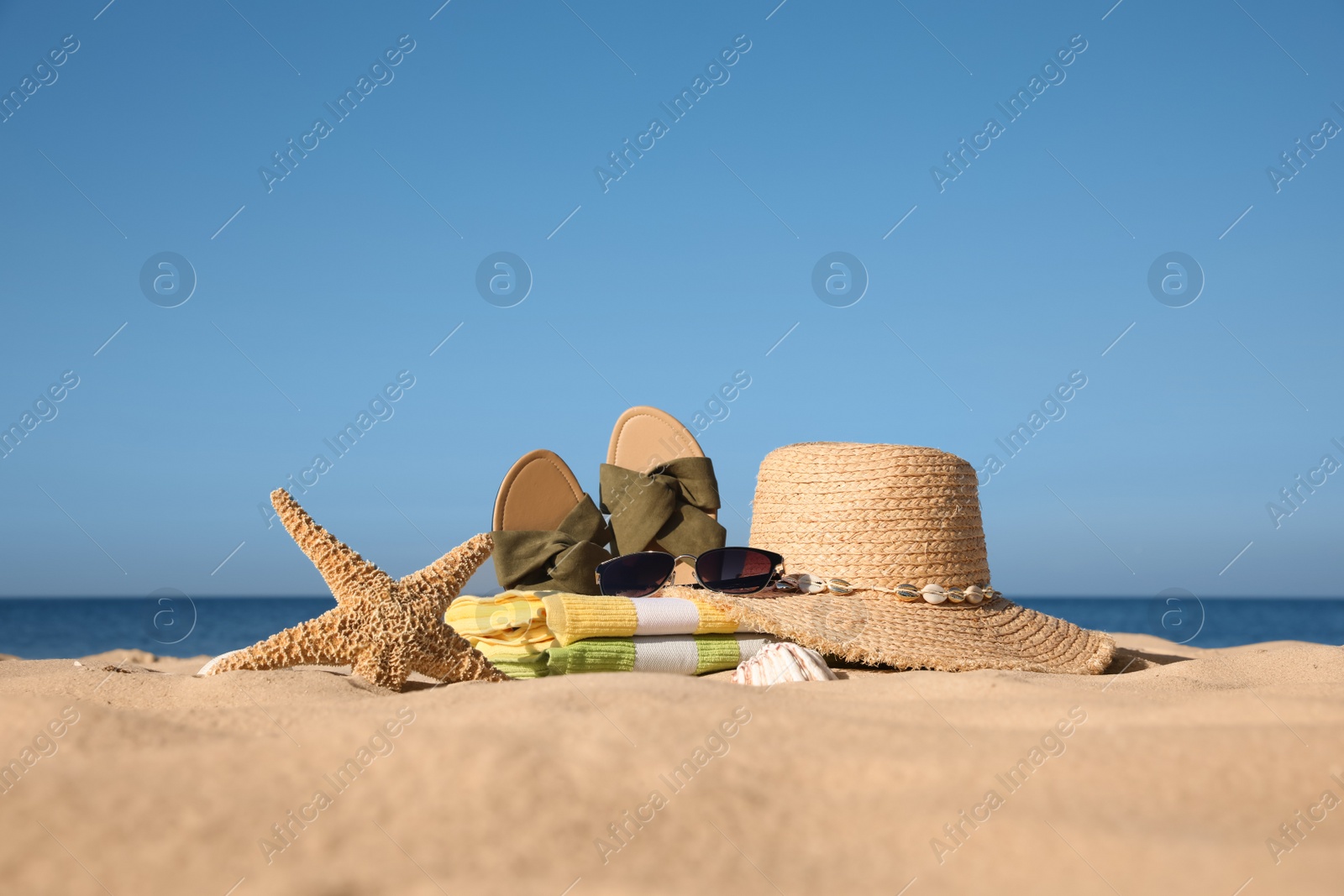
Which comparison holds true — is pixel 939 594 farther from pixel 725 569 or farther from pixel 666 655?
pixel 666 655

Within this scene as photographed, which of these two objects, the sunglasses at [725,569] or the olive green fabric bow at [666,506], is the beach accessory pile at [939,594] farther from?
the olive green fabric bow at [666,506]

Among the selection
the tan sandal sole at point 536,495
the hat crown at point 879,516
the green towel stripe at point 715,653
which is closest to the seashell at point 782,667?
the green towel stripe at point 715,653

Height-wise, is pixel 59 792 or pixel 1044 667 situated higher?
pixel 59 792

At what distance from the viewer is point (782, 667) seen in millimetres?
2404

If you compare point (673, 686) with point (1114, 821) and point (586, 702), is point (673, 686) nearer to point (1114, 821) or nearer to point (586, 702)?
point (586, 702)

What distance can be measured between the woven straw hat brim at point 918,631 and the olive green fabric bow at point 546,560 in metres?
0.34

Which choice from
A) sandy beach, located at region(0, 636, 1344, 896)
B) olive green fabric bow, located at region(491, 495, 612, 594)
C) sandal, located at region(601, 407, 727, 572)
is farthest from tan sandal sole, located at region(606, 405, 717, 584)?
sandy beach, located at region(0, 636, 1344, 896)

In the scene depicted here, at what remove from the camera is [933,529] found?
10.5 feet

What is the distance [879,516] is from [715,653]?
831mm

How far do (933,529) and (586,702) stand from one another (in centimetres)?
202

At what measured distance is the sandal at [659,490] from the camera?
11.7 ft

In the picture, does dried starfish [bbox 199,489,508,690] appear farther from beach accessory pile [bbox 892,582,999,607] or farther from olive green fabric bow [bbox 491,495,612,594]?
beach accessory pile [bbox 892,582,999,607]

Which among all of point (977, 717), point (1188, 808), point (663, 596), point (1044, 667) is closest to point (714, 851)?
point (1188, 808)

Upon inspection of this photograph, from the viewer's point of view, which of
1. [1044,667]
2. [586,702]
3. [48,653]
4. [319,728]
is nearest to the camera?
[319,728]
